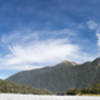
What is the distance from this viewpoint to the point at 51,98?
881cm

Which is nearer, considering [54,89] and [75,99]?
[75,99]

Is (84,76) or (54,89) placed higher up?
(84,76)

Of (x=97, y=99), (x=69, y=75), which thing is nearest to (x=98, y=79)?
(x=69, y=75)

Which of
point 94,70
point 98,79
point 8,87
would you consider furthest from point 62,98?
point 94,70

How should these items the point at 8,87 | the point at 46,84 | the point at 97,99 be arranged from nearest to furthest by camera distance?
the point at 97,99, the point at 8,87, the point at 46,84

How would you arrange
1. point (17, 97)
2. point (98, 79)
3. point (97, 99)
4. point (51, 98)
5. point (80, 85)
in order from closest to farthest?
point (17, 97) < point (51, 98) < point (97, 99) < point (98, 79) < point (80, 85)

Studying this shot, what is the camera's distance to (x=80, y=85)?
175m

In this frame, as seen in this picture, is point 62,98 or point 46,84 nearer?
point 62,98

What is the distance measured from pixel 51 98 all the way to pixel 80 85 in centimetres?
17226

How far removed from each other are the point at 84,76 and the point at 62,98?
17749 cm

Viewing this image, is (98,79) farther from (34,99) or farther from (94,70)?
(34,99)

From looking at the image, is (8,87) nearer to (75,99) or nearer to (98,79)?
(75,99)

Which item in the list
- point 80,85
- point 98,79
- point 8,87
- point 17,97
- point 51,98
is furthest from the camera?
point 80,85

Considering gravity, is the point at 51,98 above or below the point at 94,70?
below
